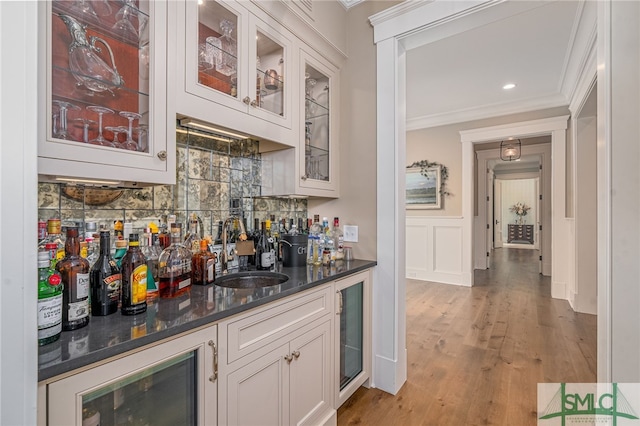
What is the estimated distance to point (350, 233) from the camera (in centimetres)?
219

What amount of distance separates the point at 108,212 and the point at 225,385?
0.84m

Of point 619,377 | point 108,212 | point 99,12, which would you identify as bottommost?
→ point 619,377

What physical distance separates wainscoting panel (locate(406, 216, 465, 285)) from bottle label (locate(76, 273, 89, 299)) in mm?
4866

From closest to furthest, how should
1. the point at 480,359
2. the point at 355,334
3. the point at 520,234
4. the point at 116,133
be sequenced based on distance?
the point at 116,133
the point at 355,334
the point at 480,359
the point at 520,234

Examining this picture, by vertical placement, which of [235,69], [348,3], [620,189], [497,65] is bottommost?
[620,189]

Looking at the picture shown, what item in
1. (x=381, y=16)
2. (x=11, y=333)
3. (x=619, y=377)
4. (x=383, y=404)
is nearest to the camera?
(x=11, y=333)

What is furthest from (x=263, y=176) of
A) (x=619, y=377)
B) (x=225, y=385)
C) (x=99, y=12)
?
(x=619, y=377)

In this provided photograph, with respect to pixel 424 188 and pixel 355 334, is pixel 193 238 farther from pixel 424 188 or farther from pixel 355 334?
pixel 424 188

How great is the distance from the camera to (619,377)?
4.06 feet

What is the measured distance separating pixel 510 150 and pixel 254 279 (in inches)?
209

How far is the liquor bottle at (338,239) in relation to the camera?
2.07 meters

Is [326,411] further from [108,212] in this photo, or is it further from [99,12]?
[99,12]

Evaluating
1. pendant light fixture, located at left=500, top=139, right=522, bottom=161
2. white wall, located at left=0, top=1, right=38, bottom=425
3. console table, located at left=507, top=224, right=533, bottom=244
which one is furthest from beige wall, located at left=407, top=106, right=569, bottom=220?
console table, located at left=507, top=224, right=533, bottom=244

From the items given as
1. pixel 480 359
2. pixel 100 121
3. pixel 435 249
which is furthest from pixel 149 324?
pixel 435 249
